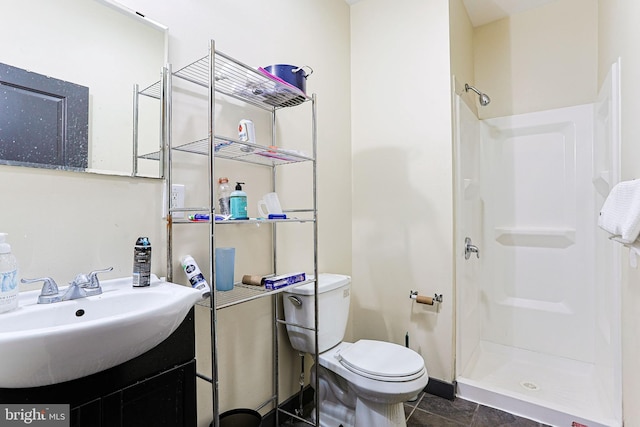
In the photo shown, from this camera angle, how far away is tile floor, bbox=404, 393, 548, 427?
1731 millimetres

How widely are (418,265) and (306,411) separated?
107 cm

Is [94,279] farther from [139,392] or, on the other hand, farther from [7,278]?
[139,392]

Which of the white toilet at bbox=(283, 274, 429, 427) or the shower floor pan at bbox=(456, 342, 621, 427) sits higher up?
the white toilet at bbox=(283, 274, 429, 427)

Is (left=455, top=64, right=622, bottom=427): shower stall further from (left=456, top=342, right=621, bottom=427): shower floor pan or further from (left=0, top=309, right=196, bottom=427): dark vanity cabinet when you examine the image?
(left=0, top=309, right=196, bottom=427): dark vanity cabinet

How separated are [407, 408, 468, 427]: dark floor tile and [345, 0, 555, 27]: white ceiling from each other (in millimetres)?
2673

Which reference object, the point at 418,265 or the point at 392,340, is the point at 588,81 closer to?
the point at 418,265

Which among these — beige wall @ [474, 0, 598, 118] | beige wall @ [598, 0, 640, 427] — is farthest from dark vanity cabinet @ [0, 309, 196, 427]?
beige wall @ [474, 0, 598, 118]

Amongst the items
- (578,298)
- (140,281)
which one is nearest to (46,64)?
(140,281)

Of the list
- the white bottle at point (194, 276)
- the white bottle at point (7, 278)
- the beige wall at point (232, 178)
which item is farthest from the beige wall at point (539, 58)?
the white bottle at point (7, 278)

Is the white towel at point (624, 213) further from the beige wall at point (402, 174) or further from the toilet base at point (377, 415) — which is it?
the toilet base at point (377, 415)

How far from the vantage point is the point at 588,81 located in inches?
90.0

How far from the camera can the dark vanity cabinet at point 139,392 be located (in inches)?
28.2

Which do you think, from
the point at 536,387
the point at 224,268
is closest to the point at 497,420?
the point at 536,387

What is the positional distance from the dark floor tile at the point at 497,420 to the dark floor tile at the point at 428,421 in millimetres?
109
